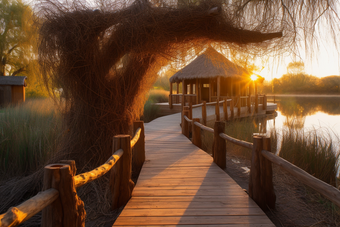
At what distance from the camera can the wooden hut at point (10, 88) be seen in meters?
12.9

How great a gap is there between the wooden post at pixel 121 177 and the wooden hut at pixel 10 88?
502 inches

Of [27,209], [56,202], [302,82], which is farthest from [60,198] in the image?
[302,82]

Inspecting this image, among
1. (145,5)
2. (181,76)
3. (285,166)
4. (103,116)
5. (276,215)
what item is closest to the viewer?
(285,166)

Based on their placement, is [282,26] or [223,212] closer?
[223,212]

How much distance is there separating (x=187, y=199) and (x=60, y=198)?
Result: 172 cm

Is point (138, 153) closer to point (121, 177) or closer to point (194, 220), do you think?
point (121, 177)

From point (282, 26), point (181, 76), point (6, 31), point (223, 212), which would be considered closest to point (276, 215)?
point (223, 212)

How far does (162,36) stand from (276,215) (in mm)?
2883

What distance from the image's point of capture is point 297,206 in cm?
327

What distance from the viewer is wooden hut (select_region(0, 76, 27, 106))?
A: 12.9 m

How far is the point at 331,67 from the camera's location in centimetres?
234

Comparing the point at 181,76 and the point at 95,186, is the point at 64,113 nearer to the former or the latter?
the point at 95,186

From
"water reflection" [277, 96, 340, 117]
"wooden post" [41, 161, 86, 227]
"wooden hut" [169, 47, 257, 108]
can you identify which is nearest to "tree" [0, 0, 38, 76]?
"wooden hut" [169, 47, 257, 108]

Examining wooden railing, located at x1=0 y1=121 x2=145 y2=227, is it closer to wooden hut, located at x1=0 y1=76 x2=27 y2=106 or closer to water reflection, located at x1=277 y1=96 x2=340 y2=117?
water reflection, located at x1=277 y1=96 x2=340 y2=117
